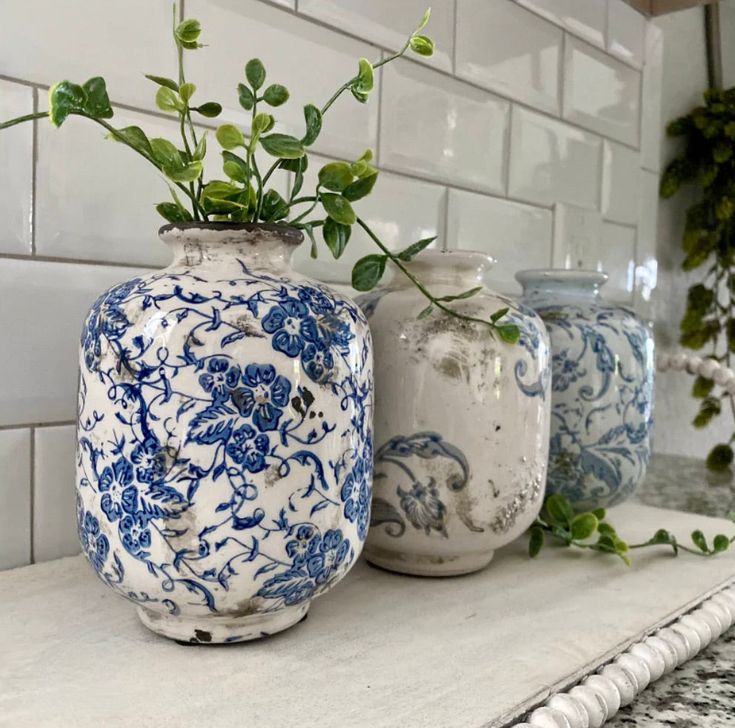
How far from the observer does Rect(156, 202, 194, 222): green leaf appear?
47 cm

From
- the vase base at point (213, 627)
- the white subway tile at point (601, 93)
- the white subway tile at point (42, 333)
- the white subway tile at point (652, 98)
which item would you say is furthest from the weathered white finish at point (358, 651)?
the white subway tile at point (652, 98)

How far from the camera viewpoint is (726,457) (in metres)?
1.14

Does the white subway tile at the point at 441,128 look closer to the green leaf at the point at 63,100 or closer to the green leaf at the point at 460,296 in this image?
the green leaf at the point at 460,296

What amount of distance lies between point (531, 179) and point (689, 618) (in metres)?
0.62

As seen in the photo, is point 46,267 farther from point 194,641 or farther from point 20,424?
point 194,641

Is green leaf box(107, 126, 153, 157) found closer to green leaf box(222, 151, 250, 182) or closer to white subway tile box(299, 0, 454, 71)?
green leaf box(222, 151, 250, 182)

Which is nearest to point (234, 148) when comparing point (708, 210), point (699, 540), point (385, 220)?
point (385, 220)

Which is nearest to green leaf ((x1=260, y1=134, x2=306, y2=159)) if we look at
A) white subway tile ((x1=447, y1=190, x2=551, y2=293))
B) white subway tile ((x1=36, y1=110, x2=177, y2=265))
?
white subway tile ((x1=36, y1=110, x2=177, y2=265))

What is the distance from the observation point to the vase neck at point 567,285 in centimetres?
74

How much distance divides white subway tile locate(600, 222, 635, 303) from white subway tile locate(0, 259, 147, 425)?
756mm

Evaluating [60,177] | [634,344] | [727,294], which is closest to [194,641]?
[60,177]

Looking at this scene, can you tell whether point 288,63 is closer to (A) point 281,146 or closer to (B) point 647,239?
(A) point 281,146

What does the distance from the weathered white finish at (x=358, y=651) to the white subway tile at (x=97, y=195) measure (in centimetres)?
24

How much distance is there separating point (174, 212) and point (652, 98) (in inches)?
38.0
